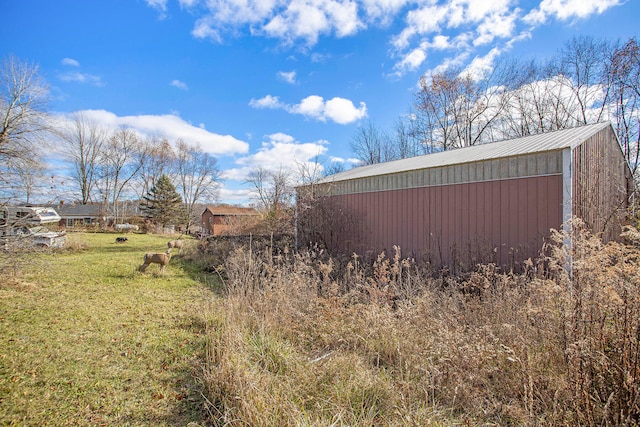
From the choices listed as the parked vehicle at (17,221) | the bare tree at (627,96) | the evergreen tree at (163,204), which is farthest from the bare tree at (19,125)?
the evergreen tree at (163,204)

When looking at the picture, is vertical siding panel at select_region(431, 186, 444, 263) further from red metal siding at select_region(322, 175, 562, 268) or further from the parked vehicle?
the parked vehicle

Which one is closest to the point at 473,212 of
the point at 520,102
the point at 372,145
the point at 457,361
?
the point at 457,361

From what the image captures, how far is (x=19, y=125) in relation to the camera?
719 cm

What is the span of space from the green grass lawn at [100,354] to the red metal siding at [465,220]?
5246 mm

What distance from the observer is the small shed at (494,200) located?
5.76 meters

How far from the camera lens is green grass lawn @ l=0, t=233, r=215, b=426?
2484mm

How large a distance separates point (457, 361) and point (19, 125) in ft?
34.3

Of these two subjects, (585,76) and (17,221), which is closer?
(17,221)

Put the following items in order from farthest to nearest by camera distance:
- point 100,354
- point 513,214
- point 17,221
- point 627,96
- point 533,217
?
point 627,96 < point 513,214 < point 533,217 < point 17,221 < point 100,354

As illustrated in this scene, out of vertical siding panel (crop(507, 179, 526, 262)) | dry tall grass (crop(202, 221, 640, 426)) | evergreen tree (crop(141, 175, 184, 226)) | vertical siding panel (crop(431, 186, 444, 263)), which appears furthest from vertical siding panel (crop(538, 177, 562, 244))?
evergreen tree (crop(141, 175, 184, 226))

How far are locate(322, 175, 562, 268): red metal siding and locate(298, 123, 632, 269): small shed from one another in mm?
19

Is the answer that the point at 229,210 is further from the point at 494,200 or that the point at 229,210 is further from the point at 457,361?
the point at 457,361

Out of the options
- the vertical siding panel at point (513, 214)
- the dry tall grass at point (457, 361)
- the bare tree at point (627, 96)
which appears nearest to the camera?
the dry tall grass at point (457, 361)

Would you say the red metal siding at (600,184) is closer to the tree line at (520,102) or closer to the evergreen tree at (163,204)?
the tree line at (520,102)
